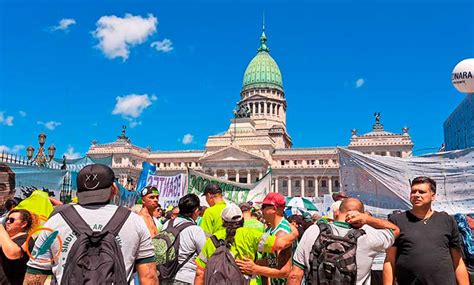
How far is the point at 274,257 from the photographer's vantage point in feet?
13.4

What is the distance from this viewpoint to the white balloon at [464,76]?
1286 cm

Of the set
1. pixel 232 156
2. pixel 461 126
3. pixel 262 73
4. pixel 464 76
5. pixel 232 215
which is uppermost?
pixel 262 73

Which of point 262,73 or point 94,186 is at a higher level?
point 262,73

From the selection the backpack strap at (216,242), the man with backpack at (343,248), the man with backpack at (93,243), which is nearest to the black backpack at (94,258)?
the man with backpack at (93,243)

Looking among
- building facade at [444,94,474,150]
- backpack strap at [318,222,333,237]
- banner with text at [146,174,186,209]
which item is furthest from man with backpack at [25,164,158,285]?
building facade at [444,94,474,150]

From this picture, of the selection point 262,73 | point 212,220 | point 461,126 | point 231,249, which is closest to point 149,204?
point 212,220

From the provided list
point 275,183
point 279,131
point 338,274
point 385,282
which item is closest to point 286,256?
point 338,274

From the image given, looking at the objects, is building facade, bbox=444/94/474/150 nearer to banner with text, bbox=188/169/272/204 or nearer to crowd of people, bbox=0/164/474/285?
banner with text, bbox=188/169/272/204

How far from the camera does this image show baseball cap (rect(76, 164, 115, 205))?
299 cm

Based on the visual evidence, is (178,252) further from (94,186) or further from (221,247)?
(94,186)

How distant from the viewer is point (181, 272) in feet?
15.0

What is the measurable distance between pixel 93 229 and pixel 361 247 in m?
2.07

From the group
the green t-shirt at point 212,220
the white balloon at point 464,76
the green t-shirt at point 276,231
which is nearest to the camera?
the green t-shirt at point 276,231

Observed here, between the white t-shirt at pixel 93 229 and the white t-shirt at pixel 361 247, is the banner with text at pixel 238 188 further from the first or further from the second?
the white t-shirt at pixel 93 229
